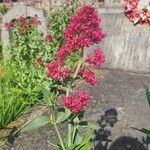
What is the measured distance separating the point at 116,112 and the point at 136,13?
2.67m

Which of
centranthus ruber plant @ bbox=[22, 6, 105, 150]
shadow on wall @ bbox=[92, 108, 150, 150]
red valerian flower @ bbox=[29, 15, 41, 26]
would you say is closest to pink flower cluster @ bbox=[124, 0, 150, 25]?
red valerian flower @ bbox=[29, 15, 41, 26]

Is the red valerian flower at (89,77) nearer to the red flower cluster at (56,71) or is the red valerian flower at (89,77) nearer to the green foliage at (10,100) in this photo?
the red flower cluster at (56,71)

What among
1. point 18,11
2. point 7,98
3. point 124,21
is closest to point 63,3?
point 18,11

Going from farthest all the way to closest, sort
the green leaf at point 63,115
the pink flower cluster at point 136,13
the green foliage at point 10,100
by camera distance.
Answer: the pink flower cluster at point 136,13
the green foliage at point 10,100
the green leaf at point 63,115

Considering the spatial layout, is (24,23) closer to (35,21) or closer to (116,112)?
(35,21)

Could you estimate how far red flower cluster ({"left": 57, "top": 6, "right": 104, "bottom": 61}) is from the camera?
3.21 meters

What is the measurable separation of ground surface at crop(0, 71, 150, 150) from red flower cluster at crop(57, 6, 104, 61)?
6.10 ft

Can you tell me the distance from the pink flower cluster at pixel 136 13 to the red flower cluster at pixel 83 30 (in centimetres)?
484

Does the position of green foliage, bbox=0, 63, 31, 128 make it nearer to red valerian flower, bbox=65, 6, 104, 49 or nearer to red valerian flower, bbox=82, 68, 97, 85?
red valerian flower, bbox=82, 68, 97, 85

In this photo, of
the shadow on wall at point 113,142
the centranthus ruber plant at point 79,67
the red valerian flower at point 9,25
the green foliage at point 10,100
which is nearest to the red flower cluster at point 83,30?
the centranthus ruber plant at point 79,67

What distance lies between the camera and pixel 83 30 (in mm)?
3223

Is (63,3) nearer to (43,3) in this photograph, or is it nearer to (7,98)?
(43,3)

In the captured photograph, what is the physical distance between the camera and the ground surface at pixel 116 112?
196 inches

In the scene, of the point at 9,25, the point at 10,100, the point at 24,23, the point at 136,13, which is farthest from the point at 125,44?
the point at 10,100
